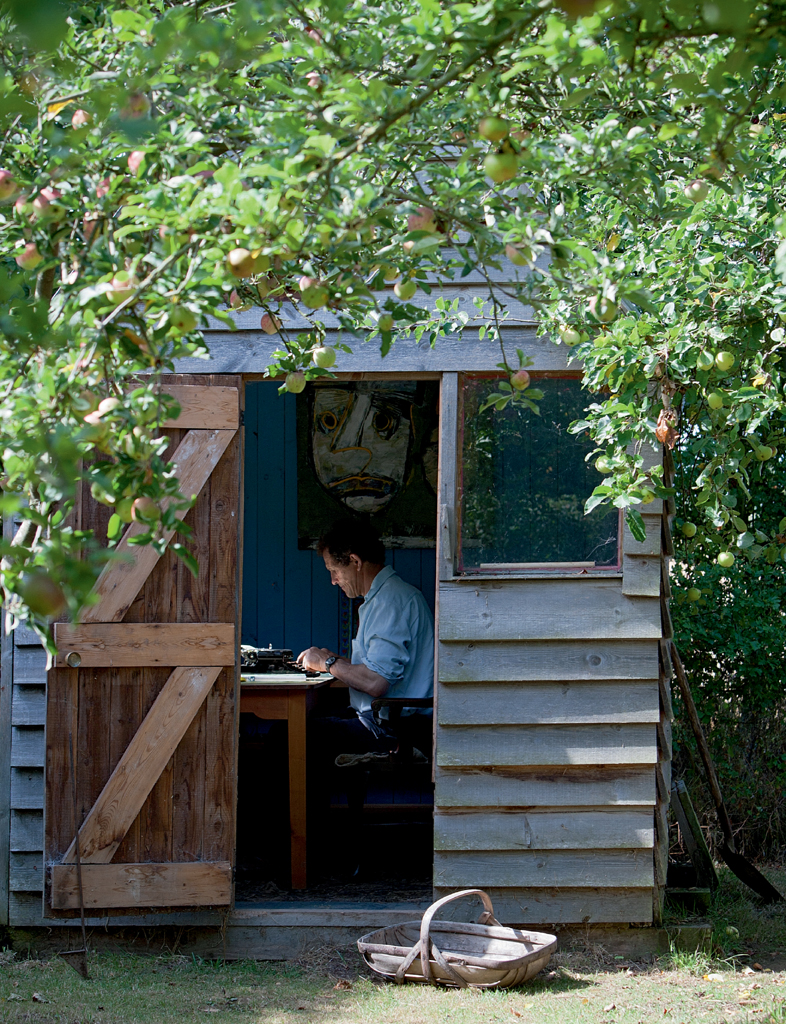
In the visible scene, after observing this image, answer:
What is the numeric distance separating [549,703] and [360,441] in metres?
2.95

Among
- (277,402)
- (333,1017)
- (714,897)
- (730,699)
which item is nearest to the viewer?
(333,1017)

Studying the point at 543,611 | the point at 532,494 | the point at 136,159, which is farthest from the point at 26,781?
the point at 136,159

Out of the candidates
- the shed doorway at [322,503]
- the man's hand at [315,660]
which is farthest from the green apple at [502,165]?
the shed doorway at [322,503]

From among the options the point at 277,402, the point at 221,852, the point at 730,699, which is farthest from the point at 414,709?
the point at 277,402

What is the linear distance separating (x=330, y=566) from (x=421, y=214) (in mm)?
2981

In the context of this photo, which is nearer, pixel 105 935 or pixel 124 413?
pixel 124 413

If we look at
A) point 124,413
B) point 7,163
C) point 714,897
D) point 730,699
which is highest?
point 7,163

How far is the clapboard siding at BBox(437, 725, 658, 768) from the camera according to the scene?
3855 mm

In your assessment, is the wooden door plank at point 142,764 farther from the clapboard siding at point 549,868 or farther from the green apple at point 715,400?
the green apple at point 715,400

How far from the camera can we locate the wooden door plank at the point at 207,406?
389cm

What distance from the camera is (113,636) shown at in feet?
12.5

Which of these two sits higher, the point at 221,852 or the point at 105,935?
the point at 221,852

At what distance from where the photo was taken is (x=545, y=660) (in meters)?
3.88

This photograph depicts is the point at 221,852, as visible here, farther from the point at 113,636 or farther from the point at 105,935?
the point at 113,636
